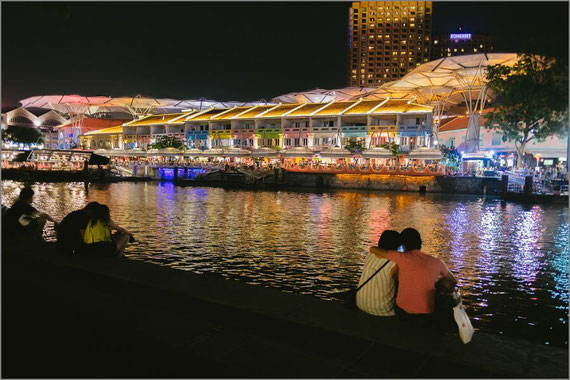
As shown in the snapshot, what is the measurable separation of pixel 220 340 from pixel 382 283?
1.83m

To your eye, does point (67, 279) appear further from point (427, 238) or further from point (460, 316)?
point (427, 238)

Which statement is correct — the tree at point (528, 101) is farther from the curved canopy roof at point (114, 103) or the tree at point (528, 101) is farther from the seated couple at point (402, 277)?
the curved canopy roof at point (114, 103)

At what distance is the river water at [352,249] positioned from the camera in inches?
341

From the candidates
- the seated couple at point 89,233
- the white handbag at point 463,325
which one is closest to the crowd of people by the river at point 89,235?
the seated couple at point 89,233

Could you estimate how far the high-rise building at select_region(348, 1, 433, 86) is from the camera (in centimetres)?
17300

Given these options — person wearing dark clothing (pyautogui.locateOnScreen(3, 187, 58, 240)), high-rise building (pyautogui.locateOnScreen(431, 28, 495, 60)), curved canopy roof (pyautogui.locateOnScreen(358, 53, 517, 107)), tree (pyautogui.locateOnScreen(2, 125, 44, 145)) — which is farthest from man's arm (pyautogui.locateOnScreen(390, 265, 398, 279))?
high-rise building (pyautogui.locateOnScreen(431, 28, 495, 60))

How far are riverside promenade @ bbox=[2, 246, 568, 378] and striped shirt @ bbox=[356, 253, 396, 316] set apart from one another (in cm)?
15

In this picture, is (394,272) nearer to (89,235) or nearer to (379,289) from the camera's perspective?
(379,289)

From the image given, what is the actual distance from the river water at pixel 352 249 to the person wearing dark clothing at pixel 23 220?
8.28 ft

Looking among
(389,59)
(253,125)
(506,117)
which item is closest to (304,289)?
(506,117)

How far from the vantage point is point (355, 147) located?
181ft

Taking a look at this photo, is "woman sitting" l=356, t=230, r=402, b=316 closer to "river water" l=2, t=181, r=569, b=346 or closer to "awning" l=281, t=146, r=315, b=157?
"river water" l=2, t=181, r=569, b=346

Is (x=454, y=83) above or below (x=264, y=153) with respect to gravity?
above

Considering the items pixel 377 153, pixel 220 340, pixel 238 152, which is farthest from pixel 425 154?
pixel 220 340
